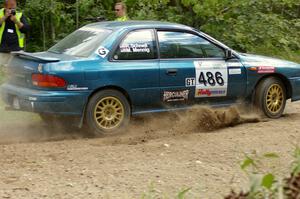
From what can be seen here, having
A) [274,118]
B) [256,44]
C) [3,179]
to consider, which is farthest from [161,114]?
[256,44]

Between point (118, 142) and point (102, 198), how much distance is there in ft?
8.49

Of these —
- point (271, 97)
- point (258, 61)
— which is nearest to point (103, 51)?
point (258, 61)

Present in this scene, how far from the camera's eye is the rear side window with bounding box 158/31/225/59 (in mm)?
8930

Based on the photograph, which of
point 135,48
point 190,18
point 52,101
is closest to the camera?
point 52,101

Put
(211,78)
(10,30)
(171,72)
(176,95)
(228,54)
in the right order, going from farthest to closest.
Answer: (10,30), (228,54), (211,78), (176,95), (171,72)

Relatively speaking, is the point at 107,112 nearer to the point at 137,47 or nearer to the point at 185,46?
the point at 137,47

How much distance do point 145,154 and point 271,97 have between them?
3297mm

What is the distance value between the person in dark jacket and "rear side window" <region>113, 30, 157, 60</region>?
3017 millimetres

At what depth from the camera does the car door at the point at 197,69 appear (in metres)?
8.87

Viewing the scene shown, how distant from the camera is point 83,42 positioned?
28.7ft

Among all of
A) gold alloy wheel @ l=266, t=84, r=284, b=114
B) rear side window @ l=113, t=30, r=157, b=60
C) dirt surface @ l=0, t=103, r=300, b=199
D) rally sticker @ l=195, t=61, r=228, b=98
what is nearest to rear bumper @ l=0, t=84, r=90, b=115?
dirt surface @ l=0, t=103, r=300, b=199

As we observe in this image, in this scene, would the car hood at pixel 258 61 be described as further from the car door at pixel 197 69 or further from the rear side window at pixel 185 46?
the rear side window at pixel 185 46

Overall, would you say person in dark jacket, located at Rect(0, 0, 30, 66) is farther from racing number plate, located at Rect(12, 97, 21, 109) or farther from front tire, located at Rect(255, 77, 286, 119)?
front tire, located at Rect(255, 77, 286, 119)

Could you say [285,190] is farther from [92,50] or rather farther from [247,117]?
[247,117]
